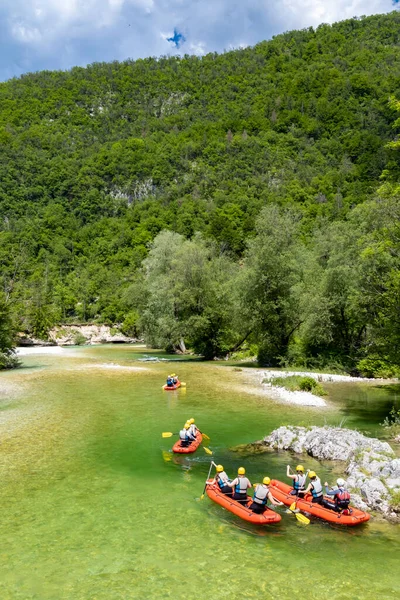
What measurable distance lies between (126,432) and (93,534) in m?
8.88

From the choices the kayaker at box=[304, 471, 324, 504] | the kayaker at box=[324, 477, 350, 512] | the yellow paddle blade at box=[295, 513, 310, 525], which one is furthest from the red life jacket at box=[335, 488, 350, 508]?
the yellow paddle blade at box=[295, 513, 310, 525]


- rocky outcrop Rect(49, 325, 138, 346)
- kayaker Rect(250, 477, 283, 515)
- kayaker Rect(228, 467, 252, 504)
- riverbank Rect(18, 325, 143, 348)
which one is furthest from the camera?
rocky outcrop Rect(49, 325, 138, 346)

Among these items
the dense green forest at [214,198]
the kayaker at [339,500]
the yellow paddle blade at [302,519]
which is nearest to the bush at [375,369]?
the dense green forest at [214,198]

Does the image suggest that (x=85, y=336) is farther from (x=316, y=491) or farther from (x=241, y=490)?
(x=316, y=491)

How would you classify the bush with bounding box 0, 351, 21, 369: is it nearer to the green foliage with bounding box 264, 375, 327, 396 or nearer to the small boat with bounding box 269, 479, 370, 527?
the green foliage with bounding box 264, 375, 327, 396

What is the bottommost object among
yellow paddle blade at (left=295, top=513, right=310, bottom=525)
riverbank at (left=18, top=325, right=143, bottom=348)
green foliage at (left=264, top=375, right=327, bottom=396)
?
yellow paddle blade at (left=295, top=513, right=310, bottom=525)

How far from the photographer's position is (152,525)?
11.4 m

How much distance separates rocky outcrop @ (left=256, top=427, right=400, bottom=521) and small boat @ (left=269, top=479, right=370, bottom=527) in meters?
0.99

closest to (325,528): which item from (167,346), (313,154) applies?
(167,346)

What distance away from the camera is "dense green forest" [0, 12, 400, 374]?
136 feet

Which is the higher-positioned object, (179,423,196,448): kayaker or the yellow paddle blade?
(179,423,196,448): kayaker

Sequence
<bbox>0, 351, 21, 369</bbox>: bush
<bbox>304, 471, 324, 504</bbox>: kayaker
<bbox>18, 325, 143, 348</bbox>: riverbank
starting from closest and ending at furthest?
<bbox>304, 471, 324, 504</bbox>: kayaker
<bbox>0, 351, 21, 369</bbox>: bush
<bbox>18, 325, 143, 348</bbox>: riverbank

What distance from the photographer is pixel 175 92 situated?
615 ft

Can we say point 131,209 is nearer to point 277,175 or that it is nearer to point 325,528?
point 277,175
